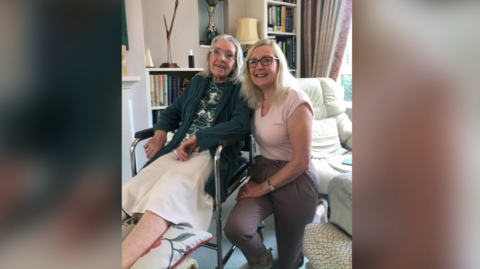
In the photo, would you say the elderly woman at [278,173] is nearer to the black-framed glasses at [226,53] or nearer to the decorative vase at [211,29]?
the black-framed glasses at [226,53]

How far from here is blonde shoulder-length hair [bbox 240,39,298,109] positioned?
1194 millimetres

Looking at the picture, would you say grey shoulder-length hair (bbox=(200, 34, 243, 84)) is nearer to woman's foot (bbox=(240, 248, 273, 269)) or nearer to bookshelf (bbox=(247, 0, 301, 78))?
woman's foot (bbox=(240, 248, 273, 269))

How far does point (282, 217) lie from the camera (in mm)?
1134

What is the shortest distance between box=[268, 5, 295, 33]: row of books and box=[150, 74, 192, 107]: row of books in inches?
39.6

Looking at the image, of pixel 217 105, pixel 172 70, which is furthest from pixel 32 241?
pixel 172 70

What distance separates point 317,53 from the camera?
2.68 m

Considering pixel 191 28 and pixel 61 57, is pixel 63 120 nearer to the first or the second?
pixel 61 57

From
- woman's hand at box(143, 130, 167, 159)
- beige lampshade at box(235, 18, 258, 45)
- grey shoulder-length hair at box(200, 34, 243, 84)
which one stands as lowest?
woman's hand at box(143, 130, 167, 159)

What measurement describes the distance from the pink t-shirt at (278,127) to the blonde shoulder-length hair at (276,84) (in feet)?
0.10

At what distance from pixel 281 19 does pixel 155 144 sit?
6.21 feet

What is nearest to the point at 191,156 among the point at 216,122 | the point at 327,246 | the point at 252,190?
the point at 216,122

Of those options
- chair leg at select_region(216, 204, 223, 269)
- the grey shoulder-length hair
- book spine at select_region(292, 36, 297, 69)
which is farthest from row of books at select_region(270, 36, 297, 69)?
chair leg at select_region(216, 204, 223, 269)

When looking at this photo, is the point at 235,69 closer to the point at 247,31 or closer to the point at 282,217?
the point at 282,217

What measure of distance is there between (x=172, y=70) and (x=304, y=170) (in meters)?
1.47
